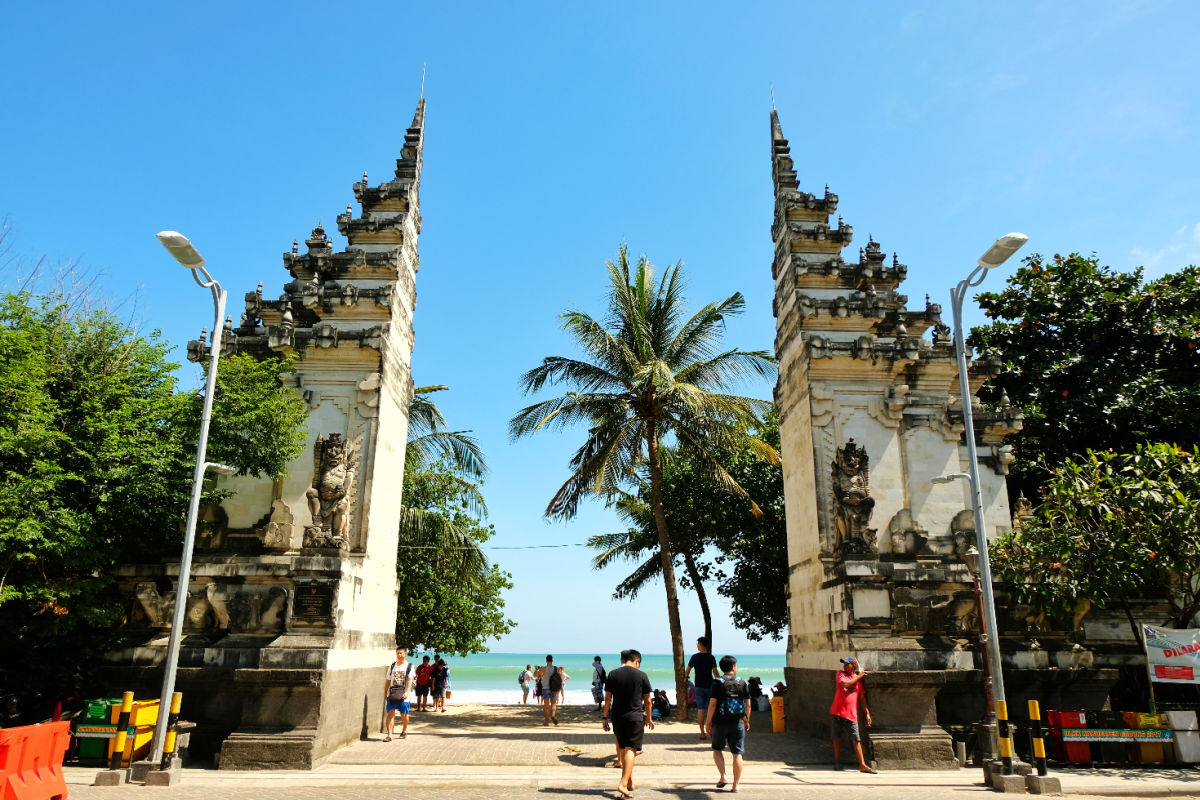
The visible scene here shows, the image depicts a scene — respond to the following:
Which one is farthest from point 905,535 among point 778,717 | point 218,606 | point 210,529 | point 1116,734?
point 210,529

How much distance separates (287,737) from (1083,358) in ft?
71.3

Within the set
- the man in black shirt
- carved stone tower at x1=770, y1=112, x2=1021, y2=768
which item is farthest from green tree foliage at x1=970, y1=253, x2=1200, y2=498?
the man in black shirt

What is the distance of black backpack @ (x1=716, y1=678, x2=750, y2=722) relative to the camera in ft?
33.3

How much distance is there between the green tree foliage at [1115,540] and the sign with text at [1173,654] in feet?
2.80

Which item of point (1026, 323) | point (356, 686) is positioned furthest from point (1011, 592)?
point (356, 686)

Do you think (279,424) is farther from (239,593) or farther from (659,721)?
(659,721)

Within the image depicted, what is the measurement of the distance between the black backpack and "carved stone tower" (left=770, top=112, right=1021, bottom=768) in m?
4.14

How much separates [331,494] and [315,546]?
956 mm

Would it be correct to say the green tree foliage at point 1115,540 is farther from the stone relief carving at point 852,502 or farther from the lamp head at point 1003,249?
the lamp head at point 1003,249

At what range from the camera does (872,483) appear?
1617 cm

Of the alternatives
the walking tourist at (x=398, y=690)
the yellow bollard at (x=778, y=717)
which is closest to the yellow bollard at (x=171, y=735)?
the walking tourist at (x=398, y=690)

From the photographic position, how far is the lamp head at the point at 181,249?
1106 cm

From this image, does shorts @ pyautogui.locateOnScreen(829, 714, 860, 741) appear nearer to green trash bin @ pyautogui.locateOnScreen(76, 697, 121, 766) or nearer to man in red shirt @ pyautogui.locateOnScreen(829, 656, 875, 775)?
man in red shirt @ pyautogui.locateOnScreen(829, 656, 875, 775)

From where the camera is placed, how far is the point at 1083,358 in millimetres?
22266
